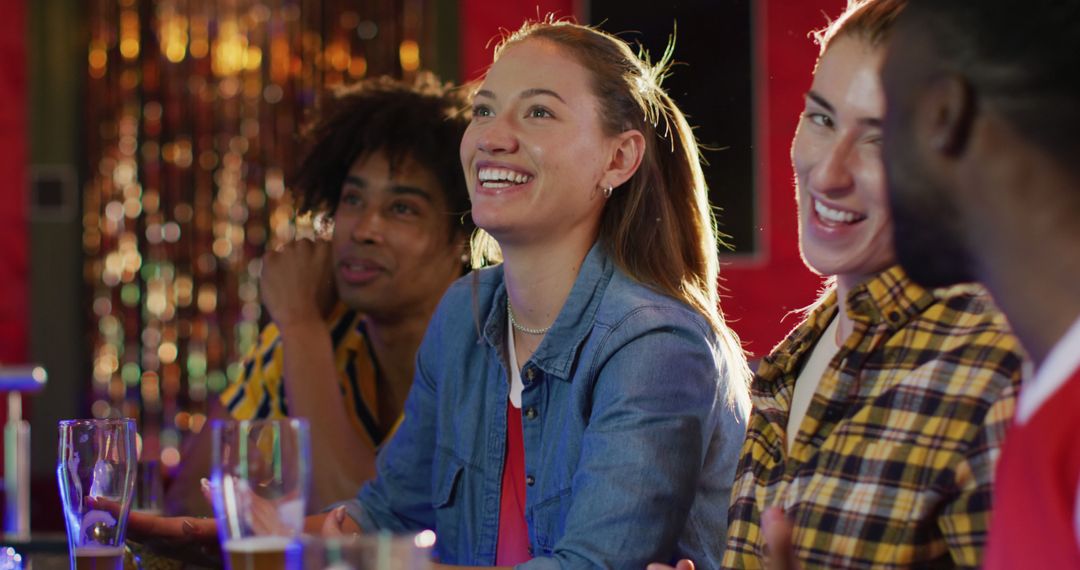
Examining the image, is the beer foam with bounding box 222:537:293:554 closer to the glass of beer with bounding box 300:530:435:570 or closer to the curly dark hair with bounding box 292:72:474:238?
the glass of beer with bounding box 300:530:435:570

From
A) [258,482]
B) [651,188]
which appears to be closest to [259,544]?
[258,482]

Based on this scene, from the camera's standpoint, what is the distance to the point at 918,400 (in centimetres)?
123

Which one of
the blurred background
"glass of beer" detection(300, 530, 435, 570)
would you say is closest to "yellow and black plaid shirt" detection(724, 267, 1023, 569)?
"glass of beer" detection(300, 530, 435, 570)

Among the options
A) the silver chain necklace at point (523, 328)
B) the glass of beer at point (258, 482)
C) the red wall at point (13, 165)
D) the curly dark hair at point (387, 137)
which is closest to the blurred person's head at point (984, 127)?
the glass of beer at point (258, 482)

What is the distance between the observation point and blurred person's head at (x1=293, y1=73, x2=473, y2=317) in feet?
8.46

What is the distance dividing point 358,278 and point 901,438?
155 cm

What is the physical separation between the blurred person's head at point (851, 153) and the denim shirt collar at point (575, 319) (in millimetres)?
421

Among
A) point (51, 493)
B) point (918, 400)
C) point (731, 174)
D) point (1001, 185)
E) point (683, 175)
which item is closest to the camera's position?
point (1001, 185)

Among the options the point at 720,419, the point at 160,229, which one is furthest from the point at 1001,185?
the point at 160,229

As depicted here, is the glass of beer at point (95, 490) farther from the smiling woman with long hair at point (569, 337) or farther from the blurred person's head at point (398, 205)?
the blurred person's head at point (398, 205)

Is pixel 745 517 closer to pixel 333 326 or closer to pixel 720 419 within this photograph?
pixel 720 419

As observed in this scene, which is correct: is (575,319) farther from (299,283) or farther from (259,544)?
(299,283)

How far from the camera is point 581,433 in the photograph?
1.74 meters

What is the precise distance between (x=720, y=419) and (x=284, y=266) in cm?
129
